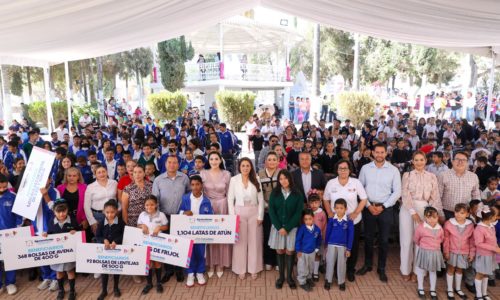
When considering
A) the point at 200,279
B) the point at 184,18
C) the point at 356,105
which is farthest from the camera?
the point at 356,105

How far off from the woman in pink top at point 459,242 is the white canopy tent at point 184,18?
7.86 feet

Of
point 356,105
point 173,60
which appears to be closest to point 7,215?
point 356,105

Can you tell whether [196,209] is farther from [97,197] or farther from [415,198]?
[415,198]

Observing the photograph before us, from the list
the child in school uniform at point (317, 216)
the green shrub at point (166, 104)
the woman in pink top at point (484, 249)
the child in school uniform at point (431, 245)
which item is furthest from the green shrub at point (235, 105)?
the woman in pink top at point (484, 249)

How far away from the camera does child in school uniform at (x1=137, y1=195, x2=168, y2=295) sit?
187 inches

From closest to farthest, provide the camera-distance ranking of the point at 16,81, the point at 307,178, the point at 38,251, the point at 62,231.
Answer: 1. the point at 38,251
2. the point at 62,231
3. the point at 307,178
4. the point at 16,81

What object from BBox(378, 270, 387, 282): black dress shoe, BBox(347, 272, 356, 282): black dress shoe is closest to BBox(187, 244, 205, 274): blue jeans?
BBox(347, 272, 356, 282): black dress shoe

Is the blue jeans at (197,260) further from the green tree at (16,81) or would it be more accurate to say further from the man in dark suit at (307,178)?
the green tree at (16,81)

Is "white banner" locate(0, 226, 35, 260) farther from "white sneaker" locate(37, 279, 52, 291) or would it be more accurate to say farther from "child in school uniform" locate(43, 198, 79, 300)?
"white sneaker" locate(37, 279, 52, 291)

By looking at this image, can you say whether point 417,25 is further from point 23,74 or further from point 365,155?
point 23,74

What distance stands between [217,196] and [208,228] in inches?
18.9

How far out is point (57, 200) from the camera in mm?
4789

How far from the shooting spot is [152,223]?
480cm

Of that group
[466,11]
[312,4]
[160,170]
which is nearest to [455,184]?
[466,11]
